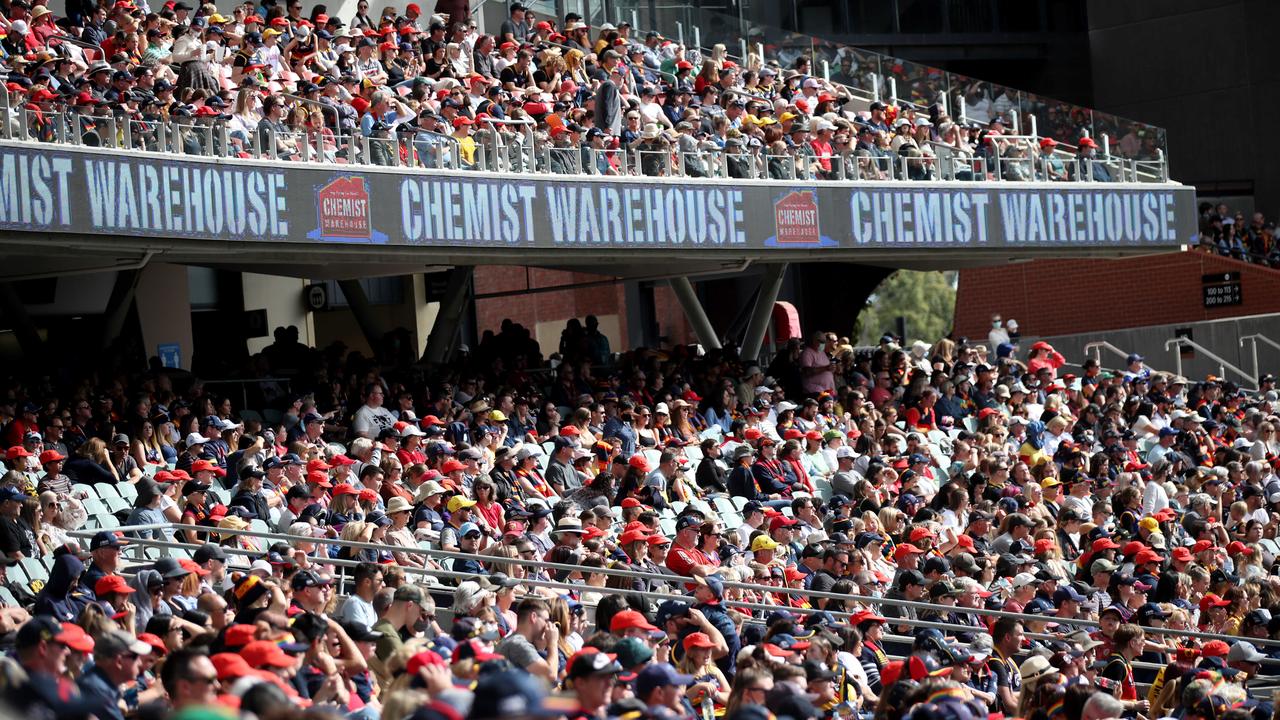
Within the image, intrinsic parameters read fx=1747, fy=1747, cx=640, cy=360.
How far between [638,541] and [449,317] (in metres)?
9.12

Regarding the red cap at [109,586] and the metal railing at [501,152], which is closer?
the red cap at [109,586]

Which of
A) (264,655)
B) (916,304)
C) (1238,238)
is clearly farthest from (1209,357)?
(916,304)

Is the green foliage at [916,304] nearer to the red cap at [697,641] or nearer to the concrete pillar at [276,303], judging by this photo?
the concrete pillar at [276,303]

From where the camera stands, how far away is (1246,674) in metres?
11.0

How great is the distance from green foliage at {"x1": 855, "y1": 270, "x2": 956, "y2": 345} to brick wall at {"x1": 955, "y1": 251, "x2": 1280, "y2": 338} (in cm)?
3975

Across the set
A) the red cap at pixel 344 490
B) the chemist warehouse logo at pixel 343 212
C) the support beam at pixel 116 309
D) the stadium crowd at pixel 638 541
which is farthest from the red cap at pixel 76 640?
the support beam at pixel 116 309

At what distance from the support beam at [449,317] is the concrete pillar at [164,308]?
3.36 meters

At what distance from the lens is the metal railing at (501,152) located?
14977 mm

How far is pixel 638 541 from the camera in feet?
39.2

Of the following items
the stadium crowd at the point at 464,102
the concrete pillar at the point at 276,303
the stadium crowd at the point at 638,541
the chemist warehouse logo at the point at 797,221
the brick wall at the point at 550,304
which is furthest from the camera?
the brick wall at the point at 550,304

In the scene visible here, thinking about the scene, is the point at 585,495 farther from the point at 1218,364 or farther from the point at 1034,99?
the point at 1218,364

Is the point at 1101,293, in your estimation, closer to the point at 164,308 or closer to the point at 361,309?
the point at 361,309

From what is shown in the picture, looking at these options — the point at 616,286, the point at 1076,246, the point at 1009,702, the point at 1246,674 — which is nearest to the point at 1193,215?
the point at 1076,246

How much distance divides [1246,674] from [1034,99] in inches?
546
